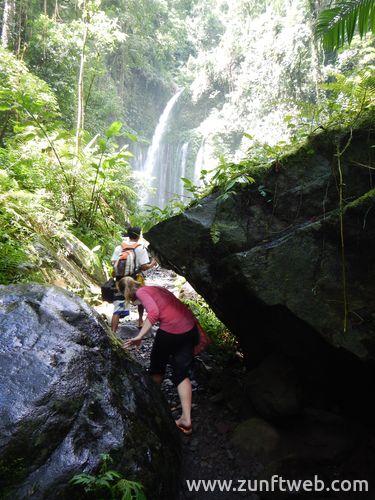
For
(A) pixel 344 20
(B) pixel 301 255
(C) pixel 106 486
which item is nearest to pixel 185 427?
(C) pixel 106 486

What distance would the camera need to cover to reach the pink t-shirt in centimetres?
370

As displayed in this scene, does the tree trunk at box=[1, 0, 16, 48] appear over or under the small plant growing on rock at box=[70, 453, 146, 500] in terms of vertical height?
over

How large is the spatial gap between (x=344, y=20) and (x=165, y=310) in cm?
314

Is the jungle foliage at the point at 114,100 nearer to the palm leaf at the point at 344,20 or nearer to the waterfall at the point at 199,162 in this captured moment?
the palm leaf at the point at 344,20

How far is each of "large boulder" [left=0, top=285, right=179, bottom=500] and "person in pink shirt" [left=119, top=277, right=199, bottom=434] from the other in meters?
0.40

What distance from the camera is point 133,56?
2438 centimetres

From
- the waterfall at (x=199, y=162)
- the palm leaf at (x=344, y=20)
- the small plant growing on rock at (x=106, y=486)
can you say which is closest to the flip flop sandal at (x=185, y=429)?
the small plant growing on rock at (x=106, y=486)

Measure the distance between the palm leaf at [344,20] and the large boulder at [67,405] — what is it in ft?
10.5

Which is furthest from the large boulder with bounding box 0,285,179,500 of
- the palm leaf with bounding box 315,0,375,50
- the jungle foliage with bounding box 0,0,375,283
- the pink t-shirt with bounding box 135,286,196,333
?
the palm leaf with bounding box 315,0,375,50

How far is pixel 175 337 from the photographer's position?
3750mm

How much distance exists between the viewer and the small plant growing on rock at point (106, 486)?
2051mm

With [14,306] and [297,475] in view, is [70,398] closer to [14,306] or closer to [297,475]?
[14,306]

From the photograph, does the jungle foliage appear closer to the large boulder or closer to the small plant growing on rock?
the large boulder

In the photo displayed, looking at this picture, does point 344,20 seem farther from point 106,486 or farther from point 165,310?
point 106,486
